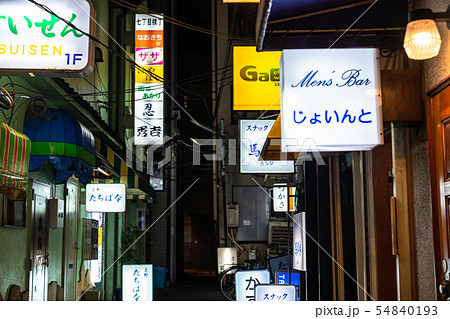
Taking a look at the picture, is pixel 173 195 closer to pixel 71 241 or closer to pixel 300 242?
pixel 71 241

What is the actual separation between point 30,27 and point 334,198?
254 inches

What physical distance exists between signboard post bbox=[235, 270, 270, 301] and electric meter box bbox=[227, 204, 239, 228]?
1387 centimetres

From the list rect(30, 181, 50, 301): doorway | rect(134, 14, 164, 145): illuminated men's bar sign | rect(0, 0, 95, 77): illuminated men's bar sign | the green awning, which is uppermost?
rect(134, 14, 164, 145): illuminated men's bar sign

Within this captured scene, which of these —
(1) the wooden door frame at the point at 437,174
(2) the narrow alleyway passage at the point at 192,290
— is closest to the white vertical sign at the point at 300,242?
(1) the wooden door frame at the point at 437,174

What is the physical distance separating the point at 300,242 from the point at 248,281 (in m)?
1.83

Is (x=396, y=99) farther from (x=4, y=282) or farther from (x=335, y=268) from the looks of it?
(x=4, y=282)

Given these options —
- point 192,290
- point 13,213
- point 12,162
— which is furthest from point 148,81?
point 192,290

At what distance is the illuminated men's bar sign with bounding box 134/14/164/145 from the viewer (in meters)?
17.7

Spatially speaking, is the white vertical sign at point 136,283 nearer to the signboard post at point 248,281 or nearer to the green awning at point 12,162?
the signboard post at point 248,281

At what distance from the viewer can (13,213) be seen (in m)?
9.88

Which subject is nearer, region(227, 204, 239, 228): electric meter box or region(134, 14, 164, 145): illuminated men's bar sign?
region(134, 14, 164, 145): illuminated men's bar sign

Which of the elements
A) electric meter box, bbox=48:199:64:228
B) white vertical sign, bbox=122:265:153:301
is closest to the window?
electric meter box, bbox=48:199:64:228

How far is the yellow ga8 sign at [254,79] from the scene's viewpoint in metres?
11.6

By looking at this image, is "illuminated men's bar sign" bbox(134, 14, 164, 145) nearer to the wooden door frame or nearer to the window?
the window
